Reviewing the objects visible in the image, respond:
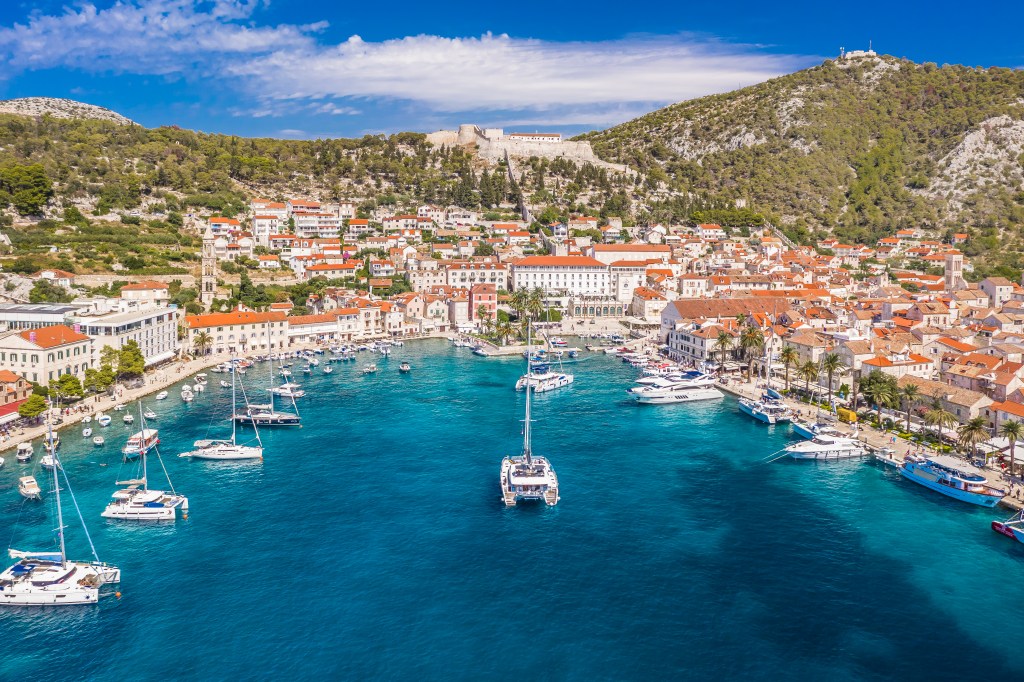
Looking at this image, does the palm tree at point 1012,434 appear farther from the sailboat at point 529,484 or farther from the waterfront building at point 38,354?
the waterfront building at point 38,354

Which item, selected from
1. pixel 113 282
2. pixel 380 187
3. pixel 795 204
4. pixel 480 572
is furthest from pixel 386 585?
pixel 795 204

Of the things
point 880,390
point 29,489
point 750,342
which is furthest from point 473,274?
point 29,489

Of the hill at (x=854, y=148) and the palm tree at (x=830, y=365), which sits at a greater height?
the hill at (x=854, y=148)

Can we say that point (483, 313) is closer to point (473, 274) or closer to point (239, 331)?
point (473, 274)

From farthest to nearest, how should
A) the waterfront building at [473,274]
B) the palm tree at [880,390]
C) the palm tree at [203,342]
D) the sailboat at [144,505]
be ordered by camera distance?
1. the waterfront building at [473,274]
2. the palm tree at [203,342]
3. the palm tree at [880,390]
4. the sailboat at [144,505]

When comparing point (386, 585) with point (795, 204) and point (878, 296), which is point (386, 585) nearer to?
point (878, 296)

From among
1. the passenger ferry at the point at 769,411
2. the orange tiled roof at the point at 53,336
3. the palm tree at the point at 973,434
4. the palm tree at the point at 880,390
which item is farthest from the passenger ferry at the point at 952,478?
the orange tiled roof at the point at 53,336
